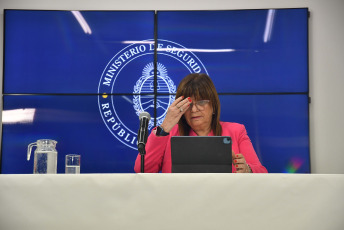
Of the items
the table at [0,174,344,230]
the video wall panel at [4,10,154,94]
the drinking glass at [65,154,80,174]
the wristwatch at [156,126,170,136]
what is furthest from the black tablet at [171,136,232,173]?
the video wall panel at [4,10,154,94]

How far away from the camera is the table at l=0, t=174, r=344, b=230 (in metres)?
1.24

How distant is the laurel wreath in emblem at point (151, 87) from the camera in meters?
3.12

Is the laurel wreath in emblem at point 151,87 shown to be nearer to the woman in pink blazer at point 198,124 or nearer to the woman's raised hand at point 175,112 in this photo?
the woman in pink blazer at point 198,124

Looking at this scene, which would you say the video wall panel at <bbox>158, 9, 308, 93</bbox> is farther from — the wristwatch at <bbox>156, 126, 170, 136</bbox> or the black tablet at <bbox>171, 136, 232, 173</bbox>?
the black tablet at <bbox>171, 136, 232, 173</bbox>

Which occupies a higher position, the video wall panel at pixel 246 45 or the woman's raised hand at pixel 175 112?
the video wall panel at pixel 246 45

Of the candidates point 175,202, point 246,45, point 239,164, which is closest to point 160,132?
point 239,164

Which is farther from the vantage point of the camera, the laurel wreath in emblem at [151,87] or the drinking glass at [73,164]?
the laurel wreath in emblem at [151,87]

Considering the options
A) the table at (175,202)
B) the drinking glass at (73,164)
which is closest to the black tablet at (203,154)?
the table at (175,202)

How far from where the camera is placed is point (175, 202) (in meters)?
1.25

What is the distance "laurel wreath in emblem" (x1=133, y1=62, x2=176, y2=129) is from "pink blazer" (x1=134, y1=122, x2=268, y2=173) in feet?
2.61

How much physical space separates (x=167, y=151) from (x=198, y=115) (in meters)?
0.27

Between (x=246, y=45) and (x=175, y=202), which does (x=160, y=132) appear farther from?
(x=246, y=45)

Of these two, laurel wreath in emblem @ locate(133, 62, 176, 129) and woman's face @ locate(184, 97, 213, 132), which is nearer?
woman's face @ locate(184, 97, 213, 132)

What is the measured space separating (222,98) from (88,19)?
1.21 m
